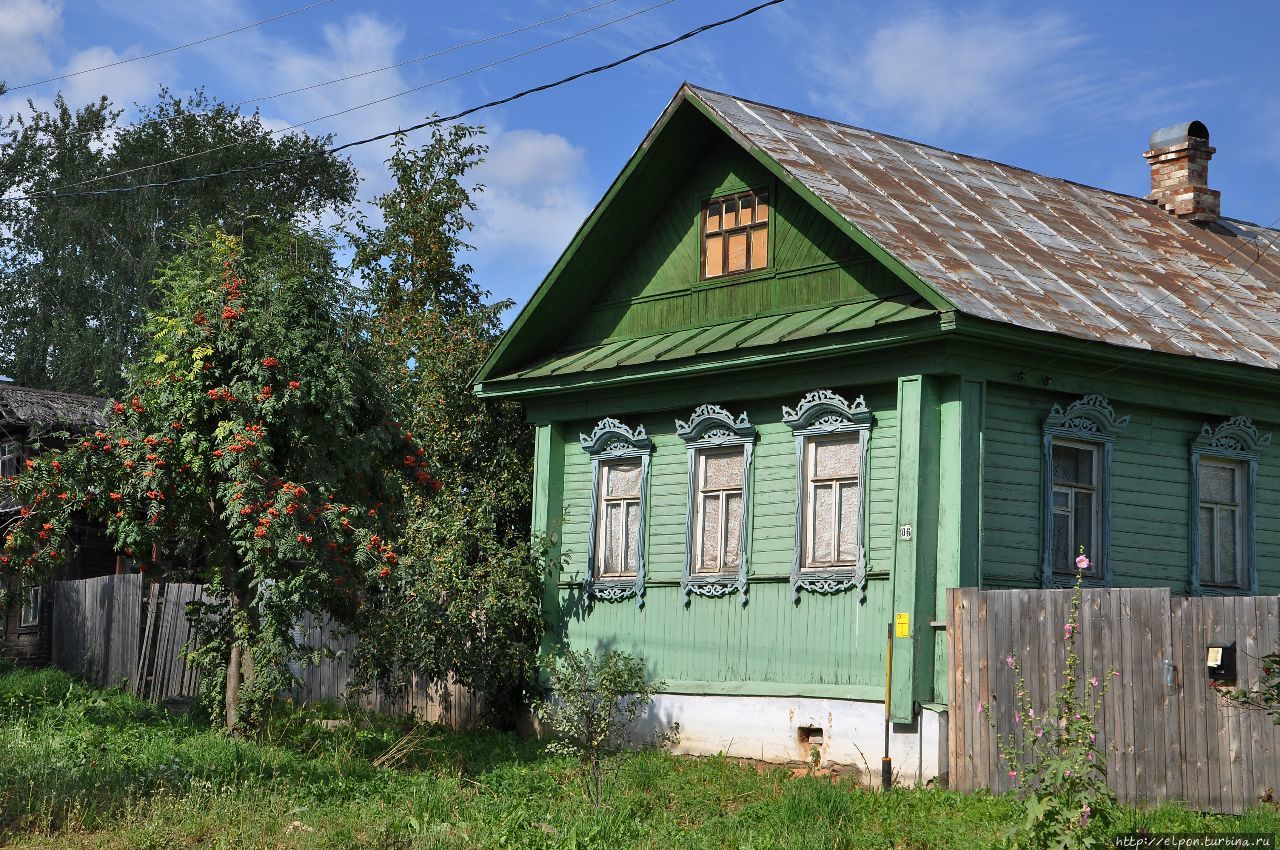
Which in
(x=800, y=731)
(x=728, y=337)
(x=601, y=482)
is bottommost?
(x=800, y=731)

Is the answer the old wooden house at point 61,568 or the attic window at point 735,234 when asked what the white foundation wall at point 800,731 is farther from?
the old wooden house at point 61,568

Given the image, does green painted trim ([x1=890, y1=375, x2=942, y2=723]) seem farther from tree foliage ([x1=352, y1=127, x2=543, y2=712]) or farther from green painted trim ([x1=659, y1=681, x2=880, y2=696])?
tree foliage ([x1=352, y1=127, x2=543, y2=712])

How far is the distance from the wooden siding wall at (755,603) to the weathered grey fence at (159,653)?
241 centimetres

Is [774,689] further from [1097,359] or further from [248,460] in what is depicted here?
[248,460]

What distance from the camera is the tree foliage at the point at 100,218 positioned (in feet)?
143

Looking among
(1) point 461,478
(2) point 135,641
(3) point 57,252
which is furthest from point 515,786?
(3) point 57,252

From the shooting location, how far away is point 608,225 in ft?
56.5

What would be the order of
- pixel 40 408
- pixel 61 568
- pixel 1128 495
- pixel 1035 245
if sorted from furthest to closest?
pixel 40 408 < pixel 61 568 < pixel 1035 245 < pixel 1128 495

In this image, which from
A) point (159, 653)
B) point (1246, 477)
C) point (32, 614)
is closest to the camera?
point (1246, 477)

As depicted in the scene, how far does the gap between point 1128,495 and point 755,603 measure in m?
3.70

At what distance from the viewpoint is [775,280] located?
16.0 metres

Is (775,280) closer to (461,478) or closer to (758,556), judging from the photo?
(758,556)

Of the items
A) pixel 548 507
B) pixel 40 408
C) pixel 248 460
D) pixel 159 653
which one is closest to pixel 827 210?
pixel 548 507

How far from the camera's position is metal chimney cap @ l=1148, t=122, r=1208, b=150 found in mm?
19969
